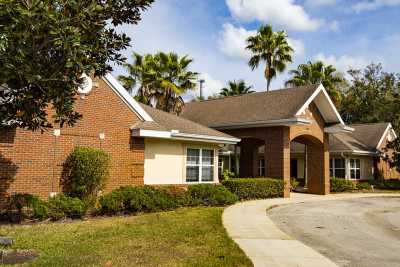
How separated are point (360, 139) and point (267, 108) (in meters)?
16.5

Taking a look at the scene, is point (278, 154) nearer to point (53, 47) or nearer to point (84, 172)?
point (84, 172)

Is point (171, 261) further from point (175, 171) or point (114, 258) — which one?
point (175, 171)

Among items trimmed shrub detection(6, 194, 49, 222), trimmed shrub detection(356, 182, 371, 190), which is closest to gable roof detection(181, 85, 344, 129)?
trimmed shrub detection(356, 182, 371, 190)

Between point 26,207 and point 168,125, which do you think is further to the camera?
point 168,125

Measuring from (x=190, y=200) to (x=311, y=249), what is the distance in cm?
864

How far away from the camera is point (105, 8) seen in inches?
293

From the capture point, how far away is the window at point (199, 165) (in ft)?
64.4

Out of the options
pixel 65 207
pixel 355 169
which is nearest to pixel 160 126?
pixel 65 207

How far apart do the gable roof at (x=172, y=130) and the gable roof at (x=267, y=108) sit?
3.46 metres

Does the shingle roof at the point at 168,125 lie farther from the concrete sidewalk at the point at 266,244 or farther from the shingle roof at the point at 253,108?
the concrete sidewalk at the point at 266,244

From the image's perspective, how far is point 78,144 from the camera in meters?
15.0

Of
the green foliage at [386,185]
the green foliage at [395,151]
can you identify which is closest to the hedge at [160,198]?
the green foliage at [386,185]

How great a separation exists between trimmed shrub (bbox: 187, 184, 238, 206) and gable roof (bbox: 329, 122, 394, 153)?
16293 millimetres

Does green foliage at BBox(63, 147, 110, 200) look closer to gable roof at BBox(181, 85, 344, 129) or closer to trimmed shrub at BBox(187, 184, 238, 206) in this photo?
trimmed shrub at BBox(187, 184, 238, 206)
